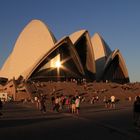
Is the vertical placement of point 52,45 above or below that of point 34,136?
above

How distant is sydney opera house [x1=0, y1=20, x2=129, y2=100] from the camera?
6053cm

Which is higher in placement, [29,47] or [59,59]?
[29,47]

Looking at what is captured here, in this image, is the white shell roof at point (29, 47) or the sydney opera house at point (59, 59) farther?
the white shell roof at point (29, 47)

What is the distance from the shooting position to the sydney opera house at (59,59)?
199ft

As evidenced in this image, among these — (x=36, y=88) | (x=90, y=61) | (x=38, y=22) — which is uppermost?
(x=38, y=22)

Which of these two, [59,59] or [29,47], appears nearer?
[59,59]

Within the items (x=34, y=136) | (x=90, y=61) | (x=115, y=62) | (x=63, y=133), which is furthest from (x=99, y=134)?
(x=115, y=62)

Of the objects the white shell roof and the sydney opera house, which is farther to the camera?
the white shell roof

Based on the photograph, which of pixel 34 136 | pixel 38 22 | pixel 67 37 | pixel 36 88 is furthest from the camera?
pixel 38 22

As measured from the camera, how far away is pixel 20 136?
1057 centimetres

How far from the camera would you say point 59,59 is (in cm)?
6238

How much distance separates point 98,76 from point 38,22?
46.4 feet

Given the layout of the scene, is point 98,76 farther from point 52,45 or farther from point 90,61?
point 52,45

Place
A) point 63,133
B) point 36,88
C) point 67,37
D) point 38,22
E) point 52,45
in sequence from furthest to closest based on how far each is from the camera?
point 38,22
point 52,45
point 67,37
point 36,88
point 63,133
